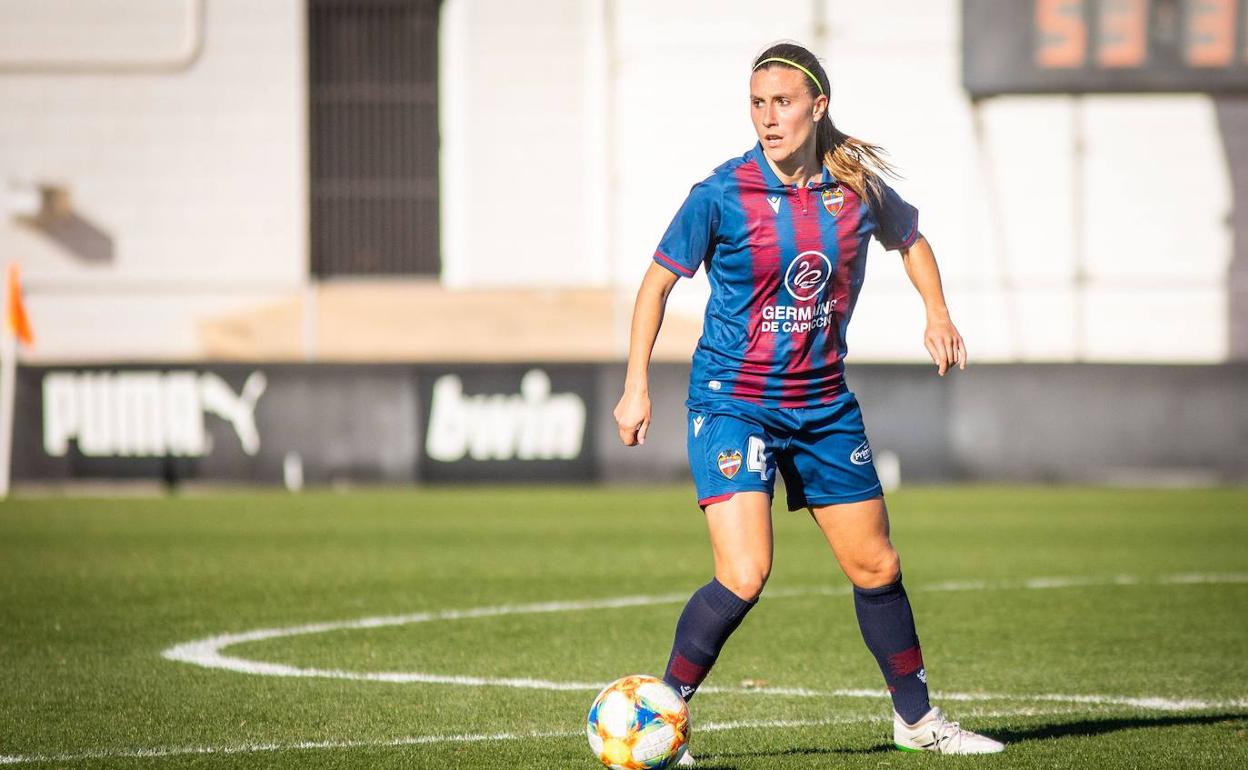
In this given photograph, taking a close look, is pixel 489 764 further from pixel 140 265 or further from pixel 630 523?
pixel 140 265

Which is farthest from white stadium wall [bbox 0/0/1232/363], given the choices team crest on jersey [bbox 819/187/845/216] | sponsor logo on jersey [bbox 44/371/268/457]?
team crest on jersey [bbox 819/187/845/216]

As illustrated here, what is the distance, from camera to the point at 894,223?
5.82 metres

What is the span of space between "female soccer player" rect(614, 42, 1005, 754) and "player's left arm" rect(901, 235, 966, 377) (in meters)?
0.01

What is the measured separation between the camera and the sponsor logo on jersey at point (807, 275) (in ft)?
18.2

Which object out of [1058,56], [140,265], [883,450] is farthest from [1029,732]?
[140,265]

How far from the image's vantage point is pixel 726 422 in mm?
5566

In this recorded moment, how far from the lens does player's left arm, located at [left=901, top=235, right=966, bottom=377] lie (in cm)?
573

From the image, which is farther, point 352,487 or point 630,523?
point 352,487

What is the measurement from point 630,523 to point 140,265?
12735 millimetres

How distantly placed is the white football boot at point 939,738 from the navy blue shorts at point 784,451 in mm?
712

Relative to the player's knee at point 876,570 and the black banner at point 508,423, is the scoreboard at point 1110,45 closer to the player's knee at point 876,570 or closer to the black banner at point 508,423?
the black banner at point 508,423

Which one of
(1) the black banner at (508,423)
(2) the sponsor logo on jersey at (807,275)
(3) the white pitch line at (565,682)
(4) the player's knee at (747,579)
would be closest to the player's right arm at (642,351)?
(2) the sponsor logo on jersey at (807,275)

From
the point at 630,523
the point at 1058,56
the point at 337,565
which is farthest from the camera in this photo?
the point at 1058,56

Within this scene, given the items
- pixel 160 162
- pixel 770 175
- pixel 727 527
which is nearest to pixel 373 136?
pixel 160 162
